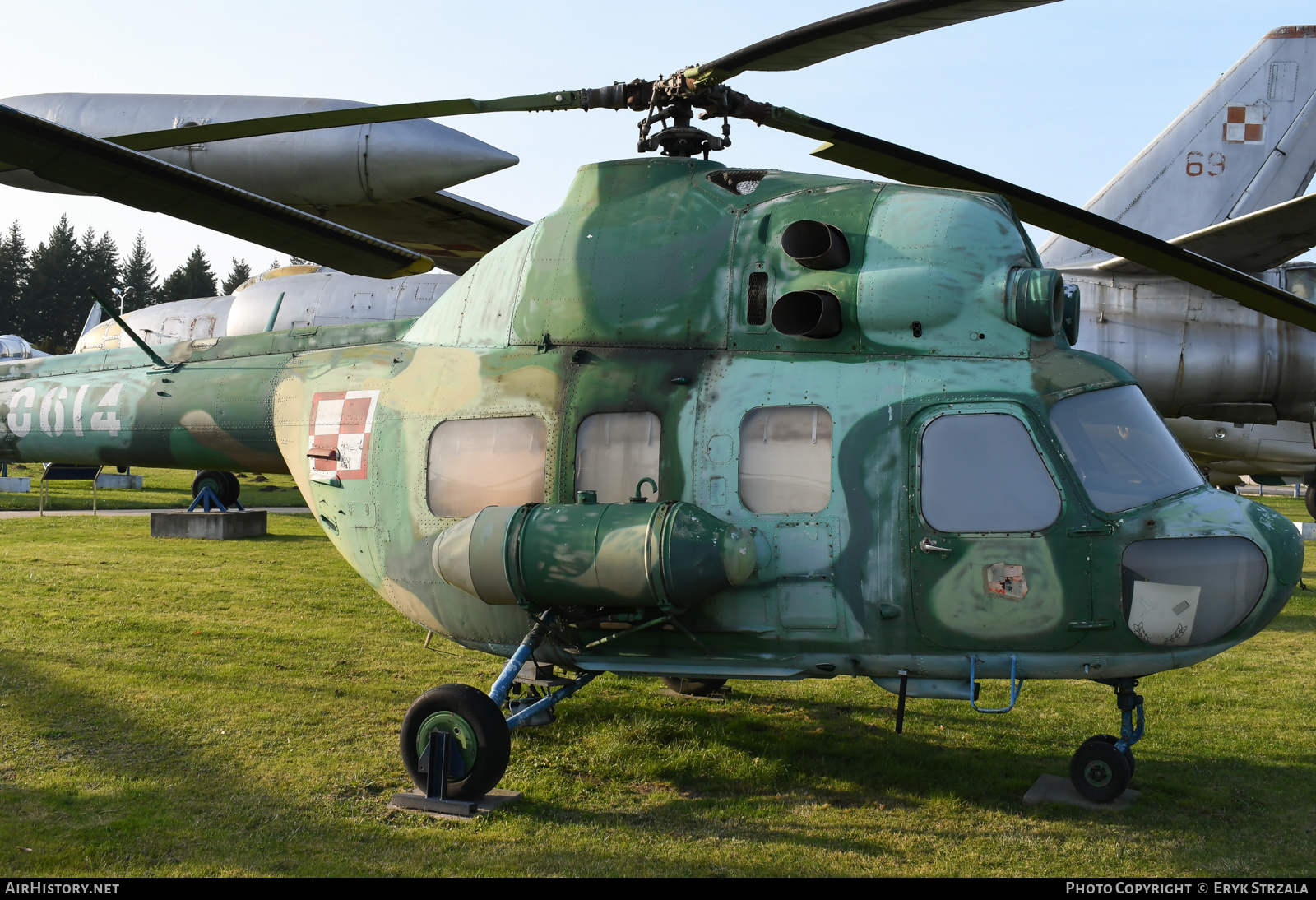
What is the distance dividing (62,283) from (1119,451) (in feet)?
291

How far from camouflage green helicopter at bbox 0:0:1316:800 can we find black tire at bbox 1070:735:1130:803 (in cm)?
2

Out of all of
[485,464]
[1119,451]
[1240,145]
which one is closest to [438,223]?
[485,464]

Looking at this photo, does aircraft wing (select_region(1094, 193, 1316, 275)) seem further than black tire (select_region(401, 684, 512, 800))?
Yes

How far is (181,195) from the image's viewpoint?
6.46 meters

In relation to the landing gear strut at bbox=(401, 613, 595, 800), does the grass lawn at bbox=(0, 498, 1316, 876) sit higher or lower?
lower

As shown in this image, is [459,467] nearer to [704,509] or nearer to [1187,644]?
[704,509]

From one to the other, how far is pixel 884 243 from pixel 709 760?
3.54 m

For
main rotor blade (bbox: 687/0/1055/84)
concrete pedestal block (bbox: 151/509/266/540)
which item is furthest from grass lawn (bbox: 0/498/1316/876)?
concrete pedestal block (bbox: 151/509/266/540)

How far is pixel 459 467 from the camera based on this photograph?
258 inches

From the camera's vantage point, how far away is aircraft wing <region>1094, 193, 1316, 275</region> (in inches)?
Result: 413

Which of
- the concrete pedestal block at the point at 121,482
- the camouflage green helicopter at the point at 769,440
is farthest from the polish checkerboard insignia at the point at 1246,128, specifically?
the concrete pedestal block at the point at 121,482

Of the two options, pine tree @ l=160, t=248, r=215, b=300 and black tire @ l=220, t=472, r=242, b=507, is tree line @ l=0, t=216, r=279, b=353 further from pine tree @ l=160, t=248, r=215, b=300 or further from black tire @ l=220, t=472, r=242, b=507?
black tire @ l=220, t=472, r=242, b=507

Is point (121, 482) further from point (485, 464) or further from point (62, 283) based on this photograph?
point (62, 283)
